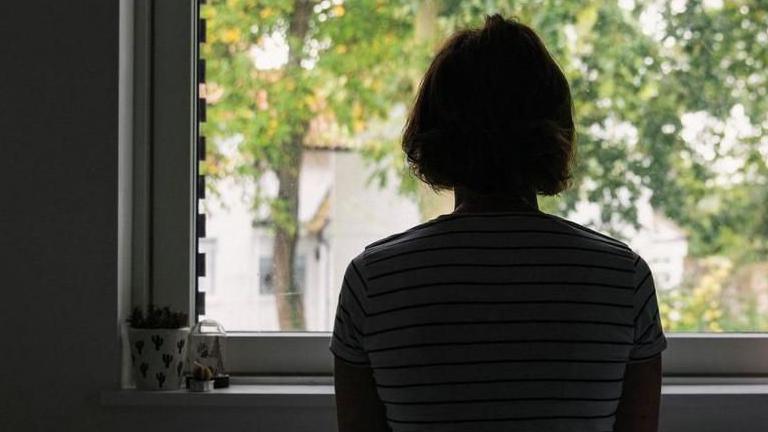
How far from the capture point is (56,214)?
5.80 feet

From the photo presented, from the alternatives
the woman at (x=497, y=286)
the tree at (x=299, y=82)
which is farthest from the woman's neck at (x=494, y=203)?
the tree at (x=299, y=82)

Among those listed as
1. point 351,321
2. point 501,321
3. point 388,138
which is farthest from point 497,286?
point 388,138

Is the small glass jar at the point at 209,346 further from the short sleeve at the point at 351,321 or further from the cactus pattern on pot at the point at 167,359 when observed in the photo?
the short sleeve at the point at 351,321

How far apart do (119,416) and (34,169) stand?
0.45m

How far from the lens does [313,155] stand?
1925mm

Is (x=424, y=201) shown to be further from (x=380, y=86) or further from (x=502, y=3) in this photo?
(x=502, y=3)

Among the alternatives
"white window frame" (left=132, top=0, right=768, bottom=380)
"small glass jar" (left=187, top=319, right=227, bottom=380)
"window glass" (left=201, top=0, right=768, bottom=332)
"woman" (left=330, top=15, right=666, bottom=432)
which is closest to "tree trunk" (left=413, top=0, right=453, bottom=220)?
"window glass" (left=201, top=0, right=768, bottom=332)

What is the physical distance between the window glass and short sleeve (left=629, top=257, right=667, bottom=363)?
0.84 metres

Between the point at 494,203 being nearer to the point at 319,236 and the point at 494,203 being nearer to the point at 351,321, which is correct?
the point at 351,321

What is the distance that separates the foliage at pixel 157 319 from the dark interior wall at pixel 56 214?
40 mm

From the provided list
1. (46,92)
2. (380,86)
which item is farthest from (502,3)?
(46,92)

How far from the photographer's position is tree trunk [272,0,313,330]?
6.30 feet

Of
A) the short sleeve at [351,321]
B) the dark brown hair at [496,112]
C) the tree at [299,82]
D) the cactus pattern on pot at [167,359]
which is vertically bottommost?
the cactus pattern on pot at [167,359]

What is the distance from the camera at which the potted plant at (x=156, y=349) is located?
1.75 meters
